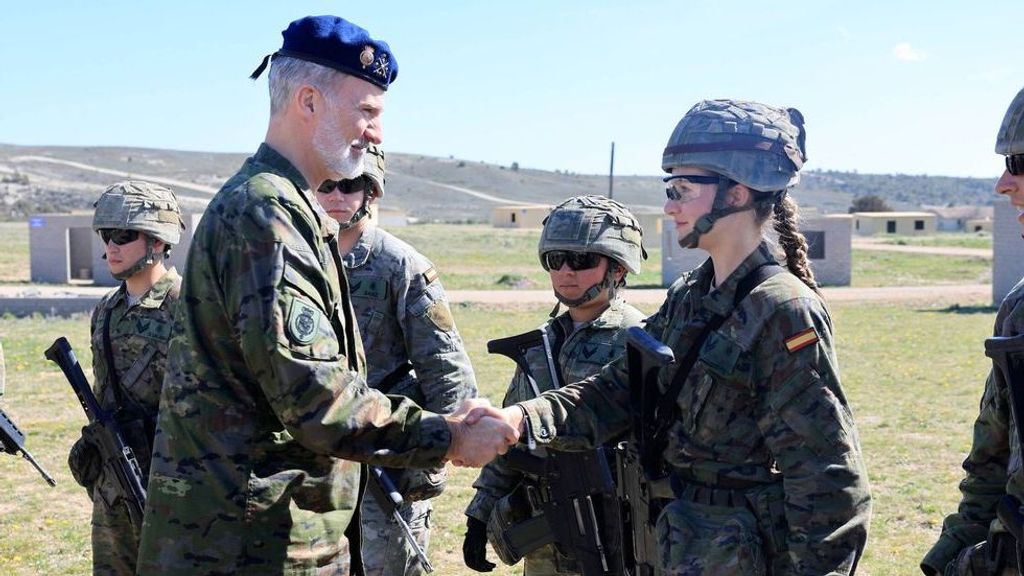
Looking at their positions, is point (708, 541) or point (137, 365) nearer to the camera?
point (708, 541)

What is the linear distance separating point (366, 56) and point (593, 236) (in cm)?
186

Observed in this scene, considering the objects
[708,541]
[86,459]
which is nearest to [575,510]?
[708,541]

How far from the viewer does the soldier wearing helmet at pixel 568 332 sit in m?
4.65

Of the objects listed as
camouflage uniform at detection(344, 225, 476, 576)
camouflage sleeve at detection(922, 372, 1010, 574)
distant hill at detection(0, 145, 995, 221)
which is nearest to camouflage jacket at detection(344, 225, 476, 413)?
camouflage uniform at detection(344, 225, 476, 576)

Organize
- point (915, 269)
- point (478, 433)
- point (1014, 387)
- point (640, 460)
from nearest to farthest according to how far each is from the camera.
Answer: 1. point (1014, 387)
2. point (478, 433)
3. point (640, 460)
4. point (915, 269)

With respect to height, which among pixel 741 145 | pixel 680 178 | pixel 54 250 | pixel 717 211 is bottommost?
pixel 54 250

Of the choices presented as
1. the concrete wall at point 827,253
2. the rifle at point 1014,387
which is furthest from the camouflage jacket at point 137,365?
the concrete wall at point 827,253

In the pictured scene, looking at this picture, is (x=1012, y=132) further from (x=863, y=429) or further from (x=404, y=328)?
(x=863, y=429)

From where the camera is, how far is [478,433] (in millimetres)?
3314

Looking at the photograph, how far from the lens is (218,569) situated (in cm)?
296

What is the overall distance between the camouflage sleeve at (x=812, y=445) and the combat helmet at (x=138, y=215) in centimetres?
324

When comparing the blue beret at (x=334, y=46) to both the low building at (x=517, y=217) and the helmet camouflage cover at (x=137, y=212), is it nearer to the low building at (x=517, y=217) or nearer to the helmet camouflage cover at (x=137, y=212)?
the helmet camouflage cover at (x=137, y=212)

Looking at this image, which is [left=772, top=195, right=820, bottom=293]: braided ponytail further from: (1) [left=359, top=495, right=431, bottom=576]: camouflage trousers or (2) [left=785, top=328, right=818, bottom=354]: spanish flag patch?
(1) [left=359, top=495, right=431, bottom=576]: camouflage trousers

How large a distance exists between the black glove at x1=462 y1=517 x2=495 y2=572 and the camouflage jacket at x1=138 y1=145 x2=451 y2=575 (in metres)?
1.68
